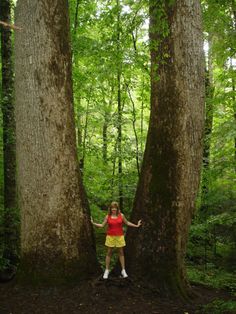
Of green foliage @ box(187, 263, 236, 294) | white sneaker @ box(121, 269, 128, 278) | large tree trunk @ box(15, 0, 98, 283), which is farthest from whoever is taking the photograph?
green foliage @ box(187, 263, 236, 294)

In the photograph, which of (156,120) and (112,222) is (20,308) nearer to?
(112,222)

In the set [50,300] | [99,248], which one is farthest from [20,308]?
[99,248]

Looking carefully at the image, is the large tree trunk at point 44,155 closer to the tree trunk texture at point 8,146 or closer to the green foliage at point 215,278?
the tree trunk texture at point 8,146

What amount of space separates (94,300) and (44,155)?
2376 millimetres

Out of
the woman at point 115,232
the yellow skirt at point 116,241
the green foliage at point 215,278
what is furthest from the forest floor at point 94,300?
the green foliage at point 215,278

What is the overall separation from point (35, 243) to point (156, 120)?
9.54 ft

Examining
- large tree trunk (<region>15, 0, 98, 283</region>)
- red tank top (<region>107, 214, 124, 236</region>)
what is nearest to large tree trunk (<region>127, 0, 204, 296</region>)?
red tank top (<region>107, 214, 124, 236</region>)

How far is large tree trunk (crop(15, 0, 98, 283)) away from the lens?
551 cm

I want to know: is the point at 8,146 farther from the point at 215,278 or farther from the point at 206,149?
the point at 206,149

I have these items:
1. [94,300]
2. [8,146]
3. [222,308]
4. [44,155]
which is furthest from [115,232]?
[8,146]

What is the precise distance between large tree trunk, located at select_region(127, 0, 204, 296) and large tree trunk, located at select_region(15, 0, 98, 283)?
3.79ft

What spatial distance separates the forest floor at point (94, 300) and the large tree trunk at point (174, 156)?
336 mm

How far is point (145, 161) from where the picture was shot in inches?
242

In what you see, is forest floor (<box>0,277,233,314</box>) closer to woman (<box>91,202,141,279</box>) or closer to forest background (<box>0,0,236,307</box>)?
woman (<box>91,202,141,279</box>)
